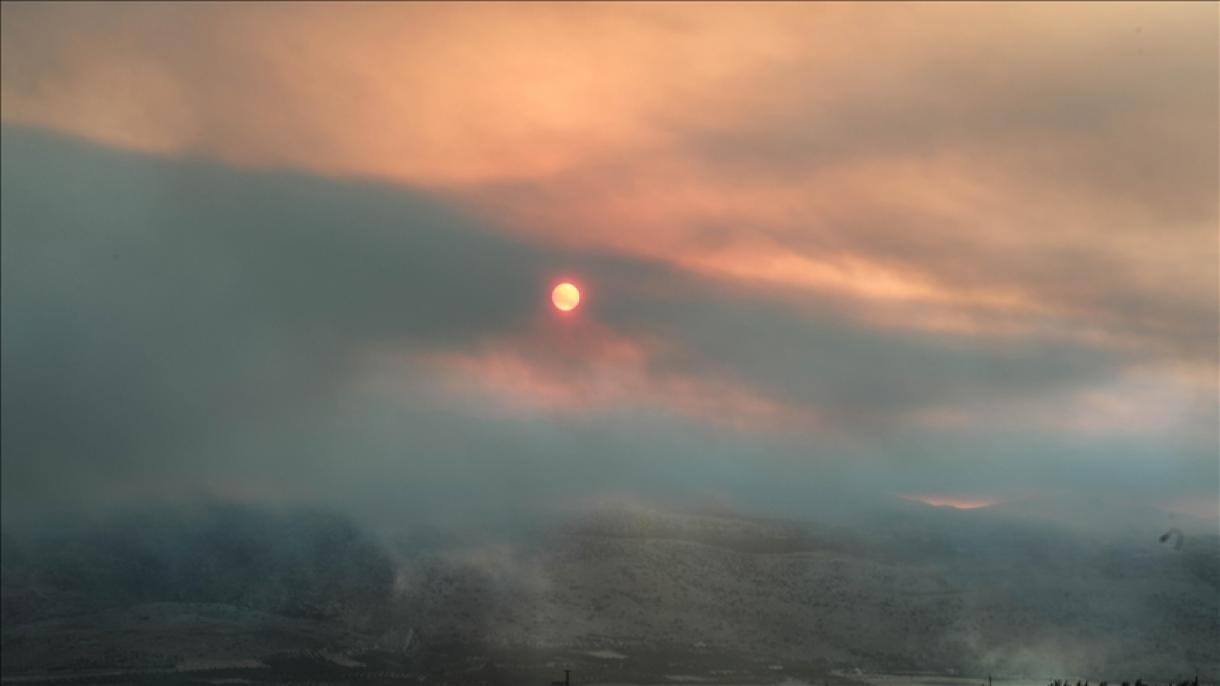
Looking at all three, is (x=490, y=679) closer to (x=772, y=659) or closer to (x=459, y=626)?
(x=459, y=626)

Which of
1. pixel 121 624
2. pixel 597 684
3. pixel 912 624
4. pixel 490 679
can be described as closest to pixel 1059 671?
pixel 912 624

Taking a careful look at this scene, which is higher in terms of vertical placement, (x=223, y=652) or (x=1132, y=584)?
(x=1132, y=584)

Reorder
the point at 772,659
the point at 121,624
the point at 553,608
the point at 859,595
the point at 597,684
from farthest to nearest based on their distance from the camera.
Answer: the point at 859,595 → the point at 553,608 → the point at 772,659 → the point at 121,624 → the point at 597,684

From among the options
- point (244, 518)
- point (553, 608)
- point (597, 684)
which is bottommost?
point (597, 684)

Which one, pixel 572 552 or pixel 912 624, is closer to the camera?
pixel 912 624

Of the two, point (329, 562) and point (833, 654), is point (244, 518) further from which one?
point (833, 654)

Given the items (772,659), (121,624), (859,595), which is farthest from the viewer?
(859,595)
